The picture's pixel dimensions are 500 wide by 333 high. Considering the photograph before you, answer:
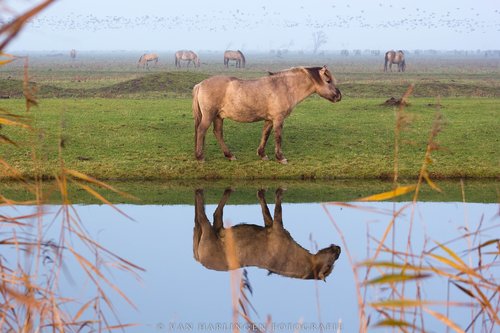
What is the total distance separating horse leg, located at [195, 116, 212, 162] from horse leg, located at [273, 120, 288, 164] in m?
0.93

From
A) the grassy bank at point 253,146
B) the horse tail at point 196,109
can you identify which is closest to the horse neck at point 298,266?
the grassy bank at point 253,146

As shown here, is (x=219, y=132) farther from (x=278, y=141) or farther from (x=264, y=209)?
(x=264, y=209)

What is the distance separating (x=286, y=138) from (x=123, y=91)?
43.8ft

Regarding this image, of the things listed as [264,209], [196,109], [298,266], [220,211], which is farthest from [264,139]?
[298,266]

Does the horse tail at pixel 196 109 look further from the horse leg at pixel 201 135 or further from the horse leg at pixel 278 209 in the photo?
the horse leg at pixel 278 209

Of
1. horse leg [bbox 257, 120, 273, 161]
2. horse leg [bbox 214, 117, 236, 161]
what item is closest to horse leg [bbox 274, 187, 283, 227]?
horse leg [bbox 257, 120, 273, 161]

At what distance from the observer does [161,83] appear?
1116 inches

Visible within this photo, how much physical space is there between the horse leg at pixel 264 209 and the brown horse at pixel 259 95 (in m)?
1.43

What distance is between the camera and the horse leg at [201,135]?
12609 millimetres

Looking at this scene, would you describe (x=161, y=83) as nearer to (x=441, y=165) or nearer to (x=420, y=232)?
(x=441, y=165)

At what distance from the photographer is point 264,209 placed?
34.3 feet

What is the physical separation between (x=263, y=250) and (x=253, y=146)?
617 centimetres

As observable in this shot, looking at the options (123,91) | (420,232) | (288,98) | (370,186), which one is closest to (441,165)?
(370,186)

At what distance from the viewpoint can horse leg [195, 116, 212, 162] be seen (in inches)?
496
